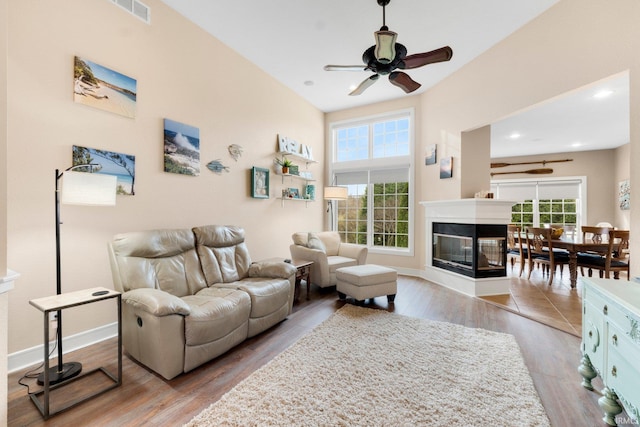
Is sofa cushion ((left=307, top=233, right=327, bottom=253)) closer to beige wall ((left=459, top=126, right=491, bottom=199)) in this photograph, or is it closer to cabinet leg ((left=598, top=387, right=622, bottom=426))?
beige wall ((left=459, top=126, right=491, bottom=199))

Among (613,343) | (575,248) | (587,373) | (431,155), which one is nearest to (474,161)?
(431,155)

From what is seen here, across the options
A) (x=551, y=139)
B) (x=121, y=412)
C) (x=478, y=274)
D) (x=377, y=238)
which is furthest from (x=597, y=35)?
(x=121, y=412)

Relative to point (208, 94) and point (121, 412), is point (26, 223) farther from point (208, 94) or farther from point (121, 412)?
point (208, 94)

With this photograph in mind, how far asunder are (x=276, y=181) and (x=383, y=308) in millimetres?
2606

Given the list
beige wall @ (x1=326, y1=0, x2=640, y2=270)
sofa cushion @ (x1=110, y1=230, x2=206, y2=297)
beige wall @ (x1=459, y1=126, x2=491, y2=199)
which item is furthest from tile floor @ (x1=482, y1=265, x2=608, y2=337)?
sofa cushion @ (x1=110, y1=230, x2=206, y2=297)

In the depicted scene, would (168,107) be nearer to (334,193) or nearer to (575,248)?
(334,193)

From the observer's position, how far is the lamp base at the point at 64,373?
1.88m

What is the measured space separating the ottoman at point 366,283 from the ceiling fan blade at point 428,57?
238cm

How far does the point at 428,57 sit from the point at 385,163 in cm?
298

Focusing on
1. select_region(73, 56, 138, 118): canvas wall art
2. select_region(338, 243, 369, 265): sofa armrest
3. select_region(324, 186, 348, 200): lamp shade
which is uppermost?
select_region(73, 56, 138, 118): canvas wall art

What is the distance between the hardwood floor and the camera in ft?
5.28

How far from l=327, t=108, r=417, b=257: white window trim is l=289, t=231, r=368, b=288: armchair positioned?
3.85 ft

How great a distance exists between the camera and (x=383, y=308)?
134 inches

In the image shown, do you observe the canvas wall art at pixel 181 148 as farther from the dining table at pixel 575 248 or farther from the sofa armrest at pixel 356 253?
the dining table at pixel 575 248
